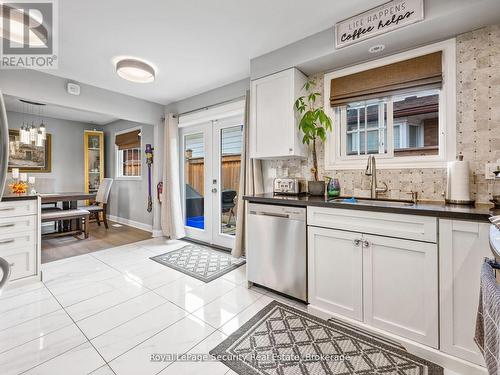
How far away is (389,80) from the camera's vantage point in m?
2.13

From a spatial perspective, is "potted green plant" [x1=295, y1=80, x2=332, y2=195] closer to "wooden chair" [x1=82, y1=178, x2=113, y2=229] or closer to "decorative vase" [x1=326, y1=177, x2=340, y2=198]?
"decorative vase" [x1=326, y1=177, x2=340, y2=198]

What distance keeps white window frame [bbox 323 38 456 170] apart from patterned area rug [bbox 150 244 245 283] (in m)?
1.79

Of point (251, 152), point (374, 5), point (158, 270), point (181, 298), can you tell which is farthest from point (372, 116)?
point (158, 270)

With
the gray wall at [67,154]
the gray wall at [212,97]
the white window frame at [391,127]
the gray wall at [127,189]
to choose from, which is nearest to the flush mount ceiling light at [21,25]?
the gray wall at [212,97]

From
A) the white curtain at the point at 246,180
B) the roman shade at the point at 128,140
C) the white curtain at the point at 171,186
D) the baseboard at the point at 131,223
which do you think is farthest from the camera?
the roman shade at the point at 128,140

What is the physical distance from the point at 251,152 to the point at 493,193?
2146mm

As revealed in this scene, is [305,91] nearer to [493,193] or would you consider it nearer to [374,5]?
[374,5]

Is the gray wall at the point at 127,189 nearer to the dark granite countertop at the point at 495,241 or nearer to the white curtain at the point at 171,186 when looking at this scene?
the white curtain at the point at 171,186

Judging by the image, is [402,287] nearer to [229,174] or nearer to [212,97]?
[229,174]

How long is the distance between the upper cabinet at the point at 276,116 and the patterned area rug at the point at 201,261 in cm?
147

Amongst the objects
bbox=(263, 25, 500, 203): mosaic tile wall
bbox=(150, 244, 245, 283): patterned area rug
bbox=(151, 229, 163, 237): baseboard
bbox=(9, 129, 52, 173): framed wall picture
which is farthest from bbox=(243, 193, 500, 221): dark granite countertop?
bbox=(9, 129, 52, 173): framed wall picture

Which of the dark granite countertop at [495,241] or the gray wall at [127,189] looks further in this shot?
the gray wall at [127,189]

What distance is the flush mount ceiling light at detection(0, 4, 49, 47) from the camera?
6.09 ft

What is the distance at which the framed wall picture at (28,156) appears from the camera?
16.3 feet
